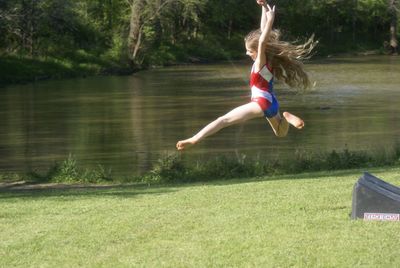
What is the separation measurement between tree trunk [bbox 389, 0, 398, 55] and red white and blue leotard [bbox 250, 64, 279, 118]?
6537 cm

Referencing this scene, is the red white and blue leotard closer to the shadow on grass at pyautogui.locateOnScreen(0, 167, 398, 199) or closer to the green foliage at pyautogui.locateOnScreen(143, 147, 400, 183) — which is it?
the shadow on grass at pyautogui.locateOnScreen(0, 167, 398, 199)

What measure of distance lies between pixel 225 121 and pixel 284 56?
1073 millimetres

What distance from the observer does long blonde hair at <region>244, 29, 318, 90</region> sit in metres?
9.47

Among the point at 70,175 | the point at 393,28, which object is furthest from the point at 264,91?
the point at 393,28

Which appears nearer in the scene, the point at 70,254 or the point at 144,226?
the point at 70,254

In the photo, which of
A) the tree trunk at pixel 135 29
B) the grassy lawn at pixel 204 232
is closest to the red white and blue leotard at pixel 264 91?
the grassy lawn at pixel 204 232

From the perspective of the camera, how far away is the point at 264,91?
9.34m

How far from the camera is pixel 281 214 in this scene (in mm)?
9555

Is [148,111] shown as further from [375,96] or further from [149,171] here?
[149,171]

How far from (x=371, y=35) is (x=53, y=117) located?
168 feet

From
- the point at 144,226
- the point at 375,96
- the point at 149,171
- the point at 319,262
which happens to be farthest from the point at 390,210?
the point at 375,96

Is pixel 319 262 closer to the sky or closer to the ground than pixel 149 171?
closer to the sky

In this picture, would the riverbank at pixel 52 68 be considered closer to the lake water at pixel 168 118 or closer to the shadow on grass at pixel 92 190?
the lake water at pixel 168 118

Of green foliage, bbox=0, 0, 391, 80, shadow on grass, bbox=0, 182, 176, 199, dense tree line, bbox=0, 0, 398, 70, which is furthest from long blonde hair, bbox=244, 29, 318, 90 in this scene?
green foliage, bbox=0, 0, 391, 80
